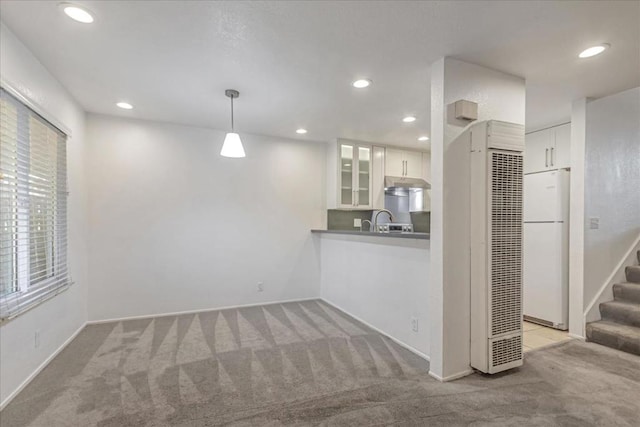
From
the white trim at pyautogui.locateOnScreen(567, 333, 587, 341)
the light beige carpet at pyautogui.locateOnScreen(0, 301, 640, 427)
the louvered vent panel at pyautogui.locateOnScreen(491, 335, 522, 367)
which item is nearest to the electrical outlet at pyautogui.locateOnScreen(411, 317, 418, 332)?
the light beige carpet at pyautogui.locateOnScreen(0, 301, 640, 427)

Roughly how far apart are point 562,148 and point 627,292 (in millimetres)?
1764

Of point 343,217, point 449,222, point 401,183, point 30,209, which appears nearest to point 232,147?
point 30,209

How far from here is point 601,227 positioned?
11.0 ft

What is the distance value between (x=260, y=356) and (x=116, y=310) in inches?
84.7

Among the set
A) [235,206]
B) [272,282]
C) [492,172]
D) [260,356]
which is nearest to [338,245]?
[272,282]

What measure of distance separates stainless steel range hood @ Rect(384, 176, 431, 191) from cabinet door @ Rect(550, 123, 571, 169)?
5.87ft

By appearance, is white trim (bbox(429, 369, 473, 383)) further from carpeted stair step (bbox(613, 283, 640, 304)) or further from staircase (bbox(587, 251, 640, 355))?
carpeted stair step (bbox(613, 283, 640, 304))

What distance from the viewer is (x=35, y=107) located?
92.0 inches

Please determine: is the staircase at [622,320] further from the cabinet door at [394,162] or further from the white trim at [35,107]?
the white trim at [35,107]

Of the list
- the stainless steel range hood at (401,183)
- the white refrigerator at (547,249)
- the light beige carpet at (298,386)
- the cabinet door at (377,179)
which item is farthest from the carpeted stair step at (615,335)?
the cabinet door at (377,179)

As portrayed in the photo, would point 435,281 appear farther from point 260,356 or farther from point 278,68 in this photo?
point 278,68

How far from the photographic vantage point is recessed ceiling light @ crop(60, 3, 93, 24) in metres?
1.78

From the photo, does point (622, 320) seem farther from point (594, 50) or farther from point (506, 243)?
point (594, 50)

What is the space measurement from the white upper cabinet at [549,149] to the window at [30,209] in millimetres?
5311
